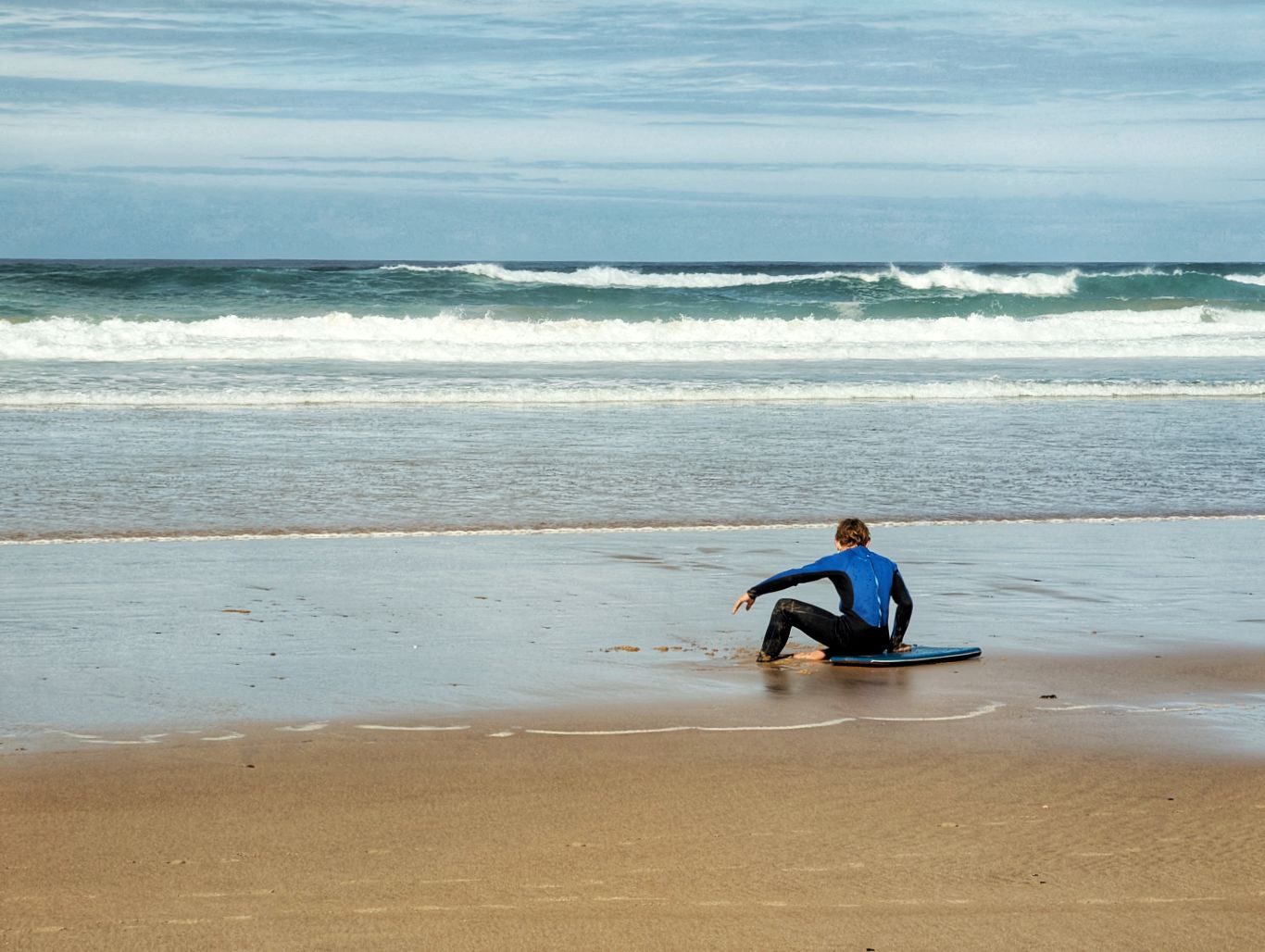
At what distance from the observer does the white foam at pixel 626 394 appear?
19.8 m

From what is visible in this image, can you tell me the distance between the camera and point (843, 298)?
45656mm

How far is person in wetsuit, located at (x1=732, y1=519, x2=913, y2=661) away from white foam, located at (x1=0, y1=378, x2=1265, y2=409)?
13.4 metres

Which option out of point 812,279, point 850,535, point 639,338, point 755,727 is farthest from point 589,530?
point 812,279

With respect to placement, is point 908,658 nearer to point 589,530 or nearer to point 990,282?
point 589,530

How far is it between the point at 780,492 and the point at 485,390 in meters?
9.30

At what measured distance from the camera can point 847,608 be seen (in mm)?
7129

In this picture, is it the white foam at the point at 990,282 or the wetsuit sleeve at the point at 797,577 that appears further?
the white foam at the point at 990,282

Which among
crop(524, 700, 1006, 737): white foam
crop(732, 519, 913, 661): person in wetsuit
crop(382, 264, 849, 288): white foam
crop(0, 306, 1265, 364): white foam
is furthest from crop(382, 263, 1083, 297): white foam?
crop(524, 700, 1006, 737): white foam

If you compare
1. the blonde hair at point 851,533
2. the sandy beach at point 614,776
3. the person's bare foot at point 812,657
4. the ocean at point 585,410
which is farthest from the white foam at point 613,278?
the person's bare foot at point 812,657

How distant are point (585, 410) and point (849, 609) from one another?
41.4ft

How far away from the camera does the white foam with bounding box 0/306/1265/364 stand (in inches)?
1146

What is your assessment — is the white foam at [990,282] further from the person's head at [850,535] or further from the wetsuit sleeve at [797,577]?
the wetsuit sleeve at [797,577]

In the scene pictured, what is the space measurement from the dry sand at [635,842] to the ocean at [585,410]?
18.7 ft

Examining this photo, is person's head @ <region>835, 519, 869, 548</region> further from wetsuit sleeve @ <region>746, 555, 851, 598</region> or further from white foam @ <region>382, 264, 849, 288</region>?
white foam @ <region>382, 264, 849, 288</region>
